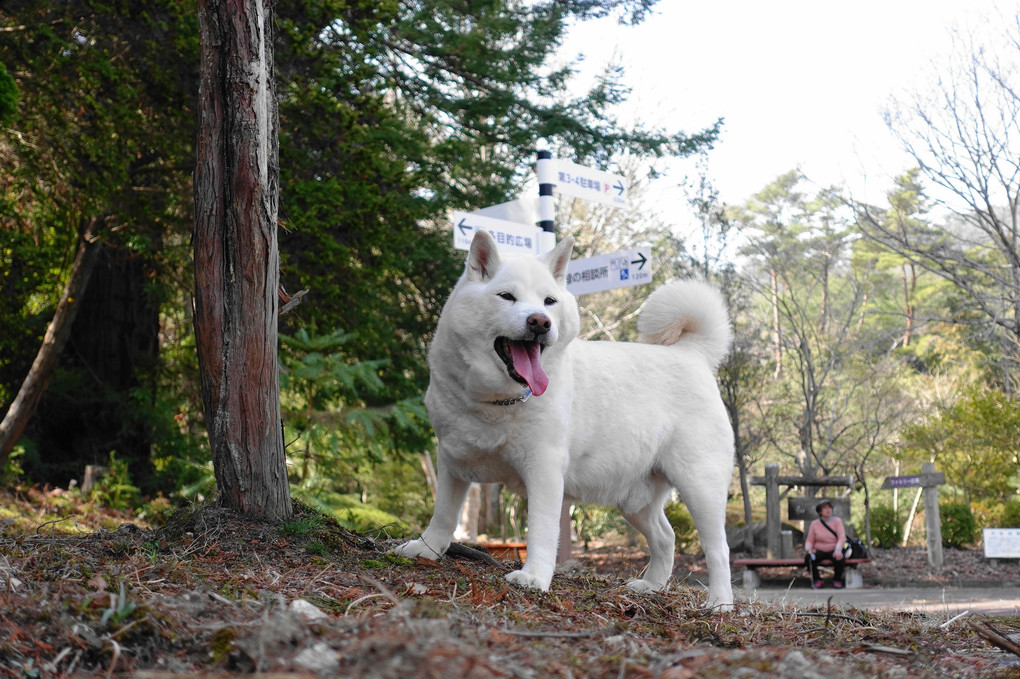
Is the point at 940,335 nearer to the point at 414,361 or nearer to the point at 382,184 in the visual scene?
the point at 414,361

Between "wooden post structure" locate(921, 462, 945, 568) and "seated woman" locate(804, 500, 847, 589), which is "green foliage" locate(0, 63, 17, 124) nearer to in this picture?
"seated woman" locate(804, 500, 847, 589)

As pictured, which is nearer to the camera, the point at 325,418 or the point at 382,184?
the point at 325,418

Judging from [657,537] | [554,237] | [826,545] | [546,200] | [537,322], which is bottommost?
[826,545]

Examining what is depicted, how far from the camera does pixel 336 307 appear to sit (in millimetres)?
10258

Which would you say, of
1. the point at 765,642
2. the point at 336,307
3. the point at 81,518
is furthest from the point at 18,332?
the point at 765,642

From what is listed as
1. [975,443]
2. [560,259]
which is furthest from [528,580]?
[975,443]

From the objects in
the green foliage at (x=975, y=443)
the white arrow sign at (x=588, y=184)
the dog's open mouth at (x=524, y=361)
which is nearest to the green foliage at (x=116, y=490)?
the white arrow sign at (x=588, y=184)

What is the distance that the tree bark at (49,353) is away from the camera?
10406mm

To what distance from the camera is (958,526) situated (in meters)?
17.5

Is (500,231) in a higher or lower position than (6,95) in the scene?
lower

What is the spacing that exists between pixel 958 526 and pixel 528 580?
17.1 metres

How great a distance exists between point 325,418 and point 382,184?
3.55 m

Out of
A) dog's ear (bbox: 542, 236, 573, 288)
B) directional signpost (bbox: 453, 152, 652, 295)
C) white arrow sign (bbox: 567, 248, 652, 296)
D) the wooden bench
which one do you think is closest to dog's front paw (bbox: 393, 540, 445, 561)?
dog's ear (bbox: 542, 236, 573, 288)

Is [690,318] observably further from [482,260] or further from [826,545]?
[826,545]
